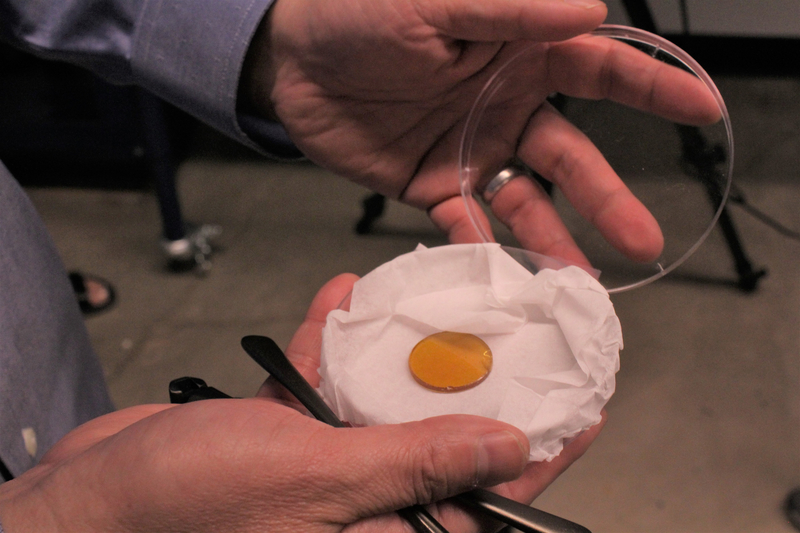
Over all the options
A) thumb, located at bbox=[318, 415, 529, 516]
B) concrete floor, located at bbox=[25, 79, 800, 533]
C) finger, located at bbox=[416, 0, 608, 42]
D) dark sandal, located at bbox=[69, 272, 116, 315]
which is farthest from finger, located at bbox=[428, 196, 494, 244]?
dark sandal, located at bbox=[69, 272, 116, 315]

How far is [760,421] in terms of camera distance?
119 cm

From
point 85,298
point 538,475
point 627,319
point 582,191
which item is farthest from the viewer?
point 85,298

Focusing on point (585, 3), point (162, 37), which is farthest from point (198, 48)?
point (585, 3)

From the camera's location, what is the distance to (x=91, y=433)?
57 cm

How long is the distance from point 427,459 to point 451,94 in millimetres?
524

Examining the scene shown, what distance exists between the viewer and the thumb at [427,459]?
442mm

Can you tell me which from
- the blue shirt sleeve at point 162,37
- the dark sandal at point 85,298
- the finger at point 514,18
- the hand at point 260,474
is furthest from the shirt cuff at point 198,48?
the dark sandal at point 85,298

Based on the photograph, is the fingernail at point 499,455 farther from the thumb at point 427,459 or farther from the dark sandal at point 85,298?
the dark sandal at point 85,298

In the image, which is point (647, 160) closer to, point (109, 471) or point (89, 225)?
point (109, 471)

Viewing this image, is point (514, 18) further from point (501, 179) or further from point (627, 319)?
point (627, 319)

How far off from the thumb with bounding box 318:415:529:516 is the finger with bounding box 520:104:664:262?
1.14 feet

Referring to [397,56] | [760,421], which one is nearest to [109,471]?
[397,56]

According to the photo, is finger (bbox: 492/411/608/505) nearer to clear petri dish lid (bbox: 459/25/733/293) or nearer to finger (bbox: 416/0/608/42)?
clear petri dish lid (bbox: 459/25/733/293)

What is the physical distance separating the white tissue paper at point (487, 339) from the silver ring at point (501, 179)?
14 cm
